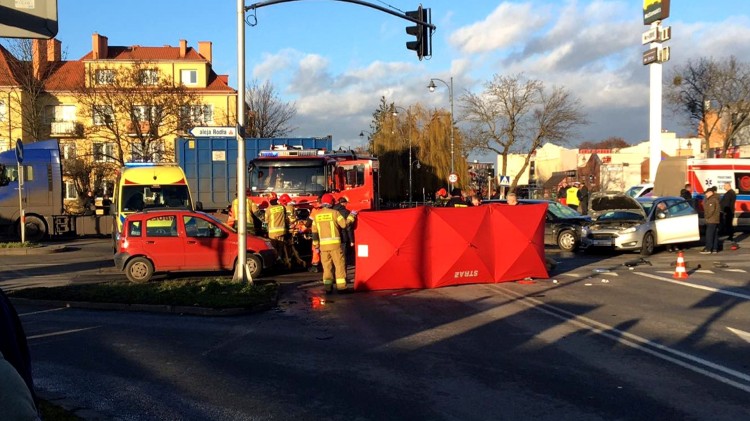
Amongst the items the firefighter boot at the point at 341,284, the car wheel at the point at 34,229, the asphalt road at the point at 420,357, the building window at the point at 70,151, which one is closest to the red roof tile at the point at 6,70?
the building window at the point at 70,151

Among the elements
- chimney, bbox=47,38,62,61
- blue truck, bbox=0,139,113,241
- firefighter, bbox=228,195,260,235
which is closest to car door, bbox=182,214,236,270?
firefighter, bbox=228,195,260,235

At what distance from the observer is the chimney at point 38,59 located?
41656 mm

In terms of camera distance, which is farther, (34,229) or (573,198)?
(573,198)

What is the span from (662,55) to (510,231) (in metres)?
31.5

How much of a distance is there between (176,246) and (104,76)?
31.7 meters

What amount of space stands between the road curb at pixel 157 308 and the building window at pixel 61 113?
45862mm

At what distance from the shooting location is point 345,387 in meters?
6.26

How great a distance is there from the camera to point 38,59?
42.8 meters

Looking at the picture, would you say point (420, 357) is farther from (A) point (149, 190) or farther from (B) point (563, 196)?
(B) point (563, 196)

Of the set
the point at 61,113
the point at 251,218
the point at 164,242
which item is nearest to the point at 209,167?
the point at 251,218

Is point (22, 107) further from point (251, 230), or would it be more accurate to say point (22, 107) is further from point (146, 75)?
point (251, 230)

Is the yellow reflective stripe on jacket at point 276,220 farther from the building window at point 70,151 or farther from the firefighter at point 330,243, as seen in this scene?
the building window at point 70,151

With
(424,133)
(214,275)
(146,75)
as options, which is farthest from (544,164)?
(214,275)

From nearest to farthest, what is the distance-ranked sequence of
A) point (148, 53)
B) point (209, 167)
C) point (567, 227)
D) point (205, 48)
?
point (567, 227), point (209, 167), point (148, 53), point (205, 48)
